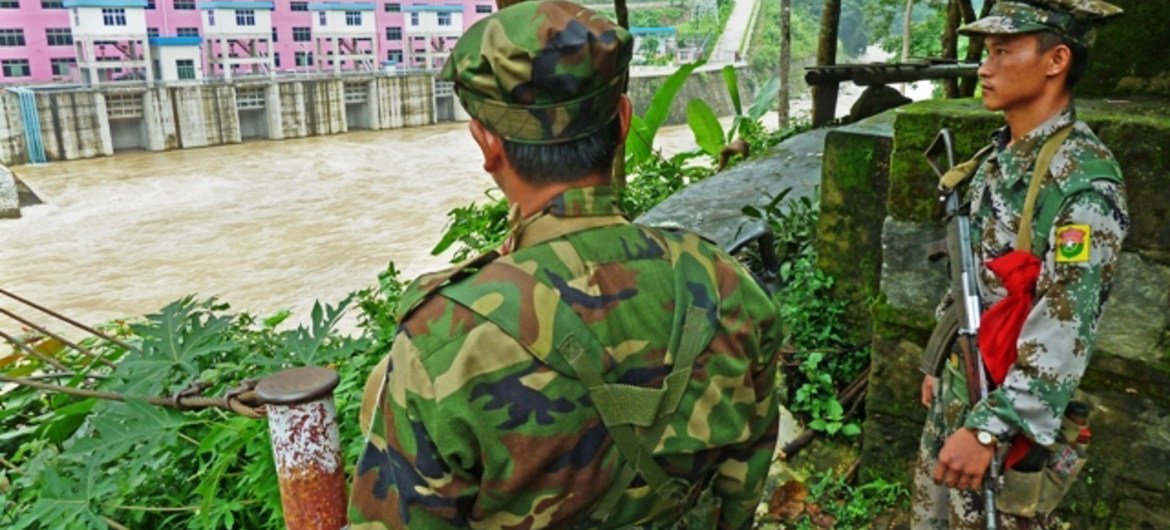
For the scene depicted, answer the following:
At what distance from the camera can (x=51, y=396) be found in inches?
126

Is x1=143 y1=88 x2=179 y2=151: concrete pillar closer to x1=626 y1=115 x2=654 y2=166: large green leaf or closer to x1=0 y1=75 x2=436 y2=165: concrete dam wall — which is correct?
x1=0 y1=75 x2=436 y2=165: concrete dam wall

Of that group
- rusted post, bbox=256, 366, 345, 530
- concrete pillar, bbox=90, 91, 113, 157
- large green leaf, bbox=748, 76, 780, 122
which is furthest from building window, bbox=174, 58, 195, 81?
rusted post, bbox=256, 366, 345, 530

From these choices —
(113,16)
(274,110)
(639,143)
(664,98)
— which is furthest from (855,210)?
(113,16)

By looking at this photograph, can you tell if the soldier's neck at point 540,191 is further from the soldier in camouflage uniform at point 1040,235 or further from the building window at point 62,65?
the building window at point 62,65

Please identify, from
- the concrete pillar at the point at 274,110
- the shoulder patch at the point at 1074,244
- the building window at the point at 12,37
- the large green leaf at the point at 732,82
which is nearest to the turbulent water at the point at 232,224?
the concrete pillar at the point at 274,110

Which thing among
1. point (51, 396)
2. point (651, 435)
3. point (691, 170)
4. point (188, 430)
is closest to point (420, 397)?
point (651, 435)

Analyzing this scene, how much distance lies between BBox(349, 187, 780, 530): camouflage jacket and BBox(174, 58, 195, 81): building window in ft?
121

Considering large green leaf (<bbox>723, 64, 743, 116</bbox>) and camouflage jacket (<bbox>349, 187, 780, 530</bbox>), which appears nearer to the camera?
camouflage jacket (<bbox>349, 187, 780, 530</bbox>)

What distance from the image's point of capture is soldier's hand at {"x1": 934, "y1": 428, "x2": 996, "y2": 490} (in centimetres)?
177

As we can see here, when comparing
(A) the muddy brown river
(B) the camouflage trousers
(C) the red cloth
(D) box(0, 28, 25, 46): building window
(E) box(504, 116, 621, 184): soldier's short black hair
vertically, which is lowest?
(A) the muddy brown river

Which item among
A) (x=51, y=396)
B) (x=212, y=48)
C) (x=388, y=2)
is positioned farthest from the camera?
(x=388, y=2)

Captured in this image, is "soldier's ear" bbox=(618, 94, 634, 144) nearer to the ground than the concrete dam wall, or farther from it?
farther from it

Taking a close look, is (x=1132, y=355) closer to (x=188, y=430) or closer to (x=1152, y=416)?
(x=1152, y=416)

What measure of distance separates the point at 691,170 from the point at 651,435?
22.1 feet
